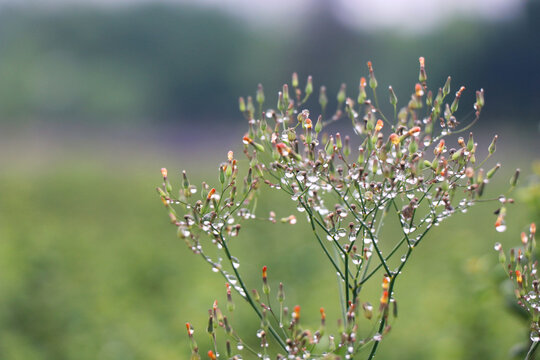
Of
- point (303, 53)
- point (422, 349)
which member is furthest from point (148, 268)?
point (303, 53)

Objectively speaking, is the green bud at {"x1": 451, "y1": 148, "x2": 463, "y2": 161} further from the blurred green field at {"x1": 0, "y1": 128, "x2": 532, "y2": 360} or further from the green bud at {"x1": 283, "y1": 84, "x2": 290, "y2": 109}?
the blurred green field at {"x1": 0, "y1": 128, "x2": 532, "y2": 360}

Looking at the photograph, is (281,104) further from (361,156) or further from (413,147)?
(413,147)

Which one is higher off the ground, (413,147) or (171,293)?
(171,293)

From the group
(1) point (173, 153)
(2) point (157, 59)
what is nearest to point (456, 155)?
(1) point (173, 153)

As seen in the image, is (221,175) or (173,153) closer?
(221,175)

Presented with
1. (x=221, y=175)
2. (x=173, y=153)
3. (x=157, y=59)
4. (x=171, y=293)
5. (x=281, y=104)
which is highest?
(x=157, y=59)

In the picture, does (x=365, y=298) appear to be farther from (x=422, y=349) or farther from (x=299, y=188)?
(x=299, y=188)

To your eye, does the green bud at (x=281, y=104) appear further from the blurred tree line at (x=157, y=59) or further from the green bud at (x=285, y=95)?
the blurred tree line at (x=157, y=59)
